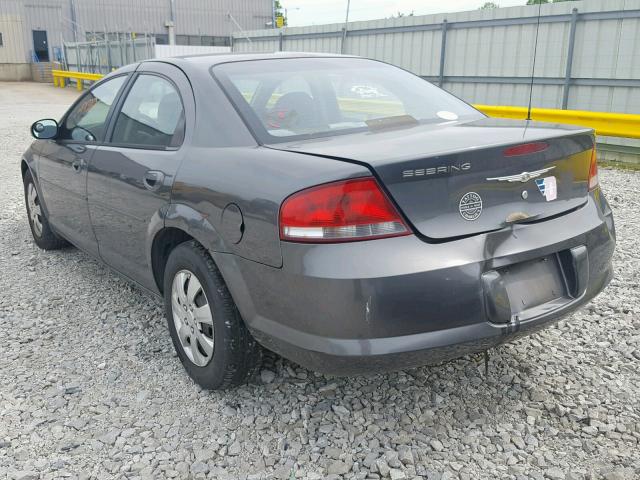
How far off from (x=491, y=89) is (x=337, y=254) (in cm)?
1063

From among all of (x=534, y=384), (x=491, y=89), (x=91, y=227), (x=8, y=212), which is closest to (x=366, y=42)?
(x=491, y=89)

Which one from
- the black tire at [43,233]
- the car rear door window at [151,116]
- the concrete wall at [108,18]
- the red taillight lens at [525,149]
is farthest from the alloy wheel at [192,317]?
the concrete wall at [108,18]

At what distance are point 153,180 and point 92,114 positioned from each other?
1.31m

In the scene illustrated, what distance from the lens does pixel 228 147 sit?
9.34 ft

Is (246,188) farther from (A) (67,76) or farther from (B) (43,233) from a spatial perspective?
(A) (67,76)

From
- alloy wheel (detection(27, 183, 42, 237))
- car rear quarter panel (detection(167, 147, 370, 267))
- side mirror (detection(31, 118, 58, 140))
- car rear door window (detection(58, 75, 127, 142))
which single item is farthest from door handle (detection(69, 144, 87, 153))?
car rear quarter panel (detection(167, 147, 370, 267))

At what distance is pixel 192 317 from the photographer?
3059 mm

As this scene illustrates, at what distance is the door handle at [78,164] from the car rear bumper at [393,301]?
2.00 metres

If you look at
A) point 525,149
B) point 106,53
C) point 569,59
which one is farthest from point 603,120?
point 106,53

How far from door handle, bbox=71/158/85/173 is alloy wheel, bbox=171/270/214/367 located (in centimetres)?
135

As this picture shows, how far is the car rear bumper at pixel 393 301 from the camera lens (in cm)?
229

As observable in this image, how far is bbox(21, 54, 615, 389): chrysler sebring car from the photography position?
232 cm

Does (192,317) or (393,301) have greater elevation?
(393,301)

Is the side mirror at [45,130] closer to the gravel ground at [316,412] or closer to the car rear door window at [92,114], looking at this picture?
the car rear door window at [92,114]
